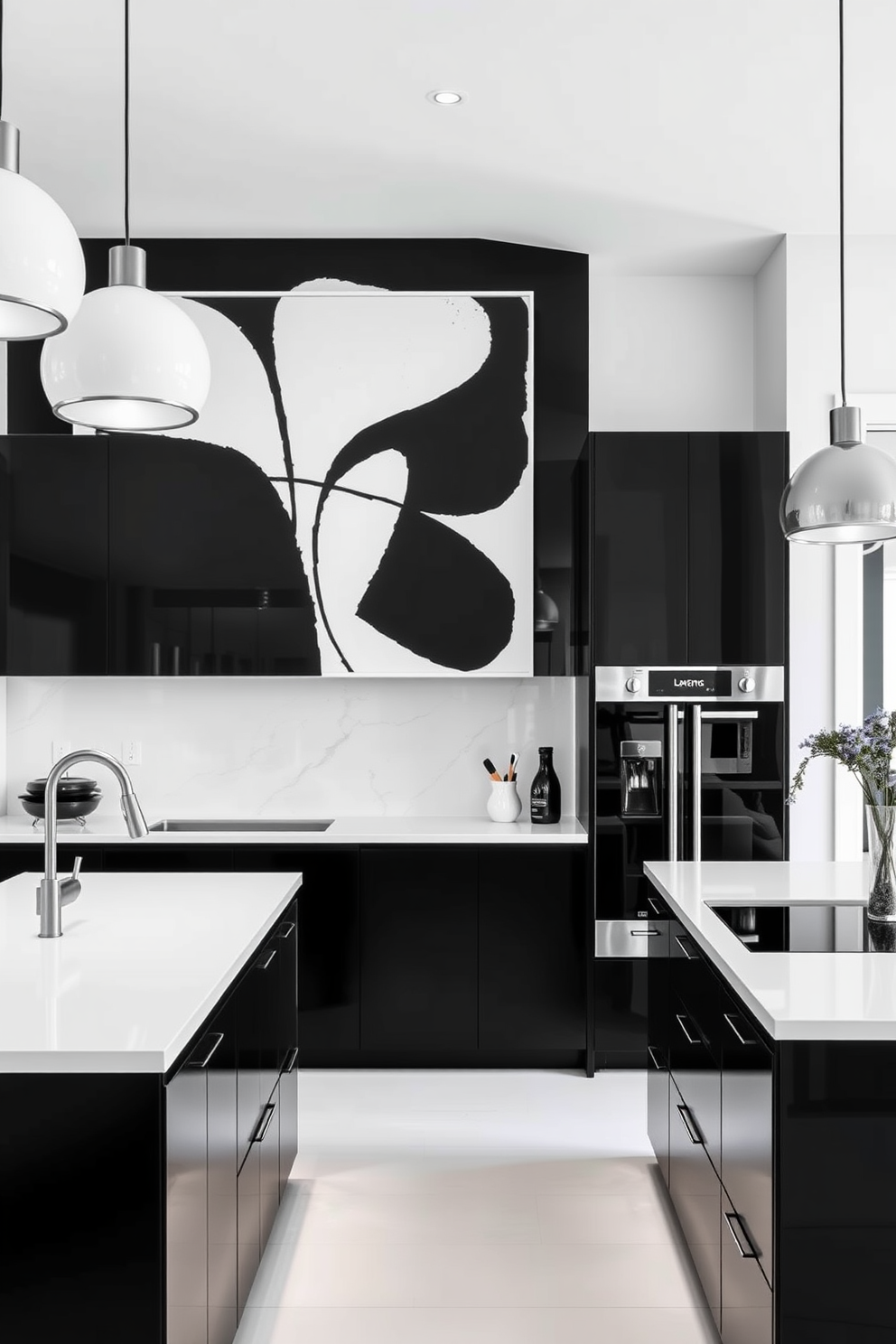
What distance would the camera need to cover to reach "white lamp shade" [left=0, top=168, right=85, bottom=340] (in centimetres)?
126

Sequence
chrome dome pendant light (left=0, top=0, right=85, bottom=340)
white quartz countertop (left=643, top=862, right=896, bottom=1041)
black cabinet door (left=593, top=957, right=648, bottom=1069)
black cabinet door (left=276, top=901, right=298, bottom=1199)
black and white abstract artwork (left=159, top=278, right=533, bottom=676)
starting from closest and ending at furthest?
chrome dome pendant light (left=0, top=0, right=85, bottom=340)
white quartz countertop (left=643, top=862, right=896, bottom=1041)
black cabinet door (left=276, top=901, right=298, bottom=1199)
black cabinet door (left=593, top=957, right=648, bottom=1069)
black and white abstract artwork (left=159, top=278, right=533, bottom=676)

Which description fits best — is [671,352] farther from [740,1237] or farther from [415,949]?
[740,1237]

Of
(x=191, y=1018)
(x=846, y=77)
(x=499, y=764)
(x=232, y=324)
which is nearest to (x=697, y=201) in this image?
(x=846, y=77)

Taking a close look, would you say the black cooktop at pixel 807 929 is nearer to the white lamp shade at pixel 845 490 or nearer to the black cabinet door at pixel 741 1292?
the black cabinet door at pixel 741 1292

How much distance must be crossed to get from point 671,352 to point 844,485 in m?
2.44

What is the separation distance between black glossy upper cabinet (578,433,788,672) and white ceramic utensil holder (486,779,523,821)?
0.68m

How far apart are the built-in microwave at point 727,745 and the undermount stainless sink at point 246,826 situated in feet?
4.88

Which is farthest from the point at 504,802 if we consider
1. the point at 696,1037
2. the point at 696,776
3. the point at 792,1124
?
the point at 792,1124

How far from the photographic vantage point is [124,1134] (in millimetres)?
1515

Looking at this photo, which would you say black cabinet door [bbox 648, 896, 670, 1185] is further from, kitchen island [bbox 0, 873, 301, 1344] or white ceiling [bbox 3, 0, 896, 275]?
white ceiling [bbox 3, 0, 896, 275]

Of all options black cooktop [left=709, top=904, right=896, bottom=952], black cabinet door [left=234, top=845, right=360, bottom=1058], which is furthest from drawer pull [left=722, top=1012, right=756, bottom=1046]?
black cabinet door [left=234, top=845, right=360, bottom=1058]

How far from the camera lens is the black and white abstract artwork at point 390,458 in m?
4.06

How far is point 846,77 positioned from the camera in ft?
9.79

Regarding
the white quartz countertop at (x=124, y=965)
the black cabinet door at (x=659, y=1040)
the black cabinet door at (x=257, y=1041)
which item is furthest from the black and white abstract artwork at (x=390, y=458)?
the black cabinet door at (x=257, y=1041)
